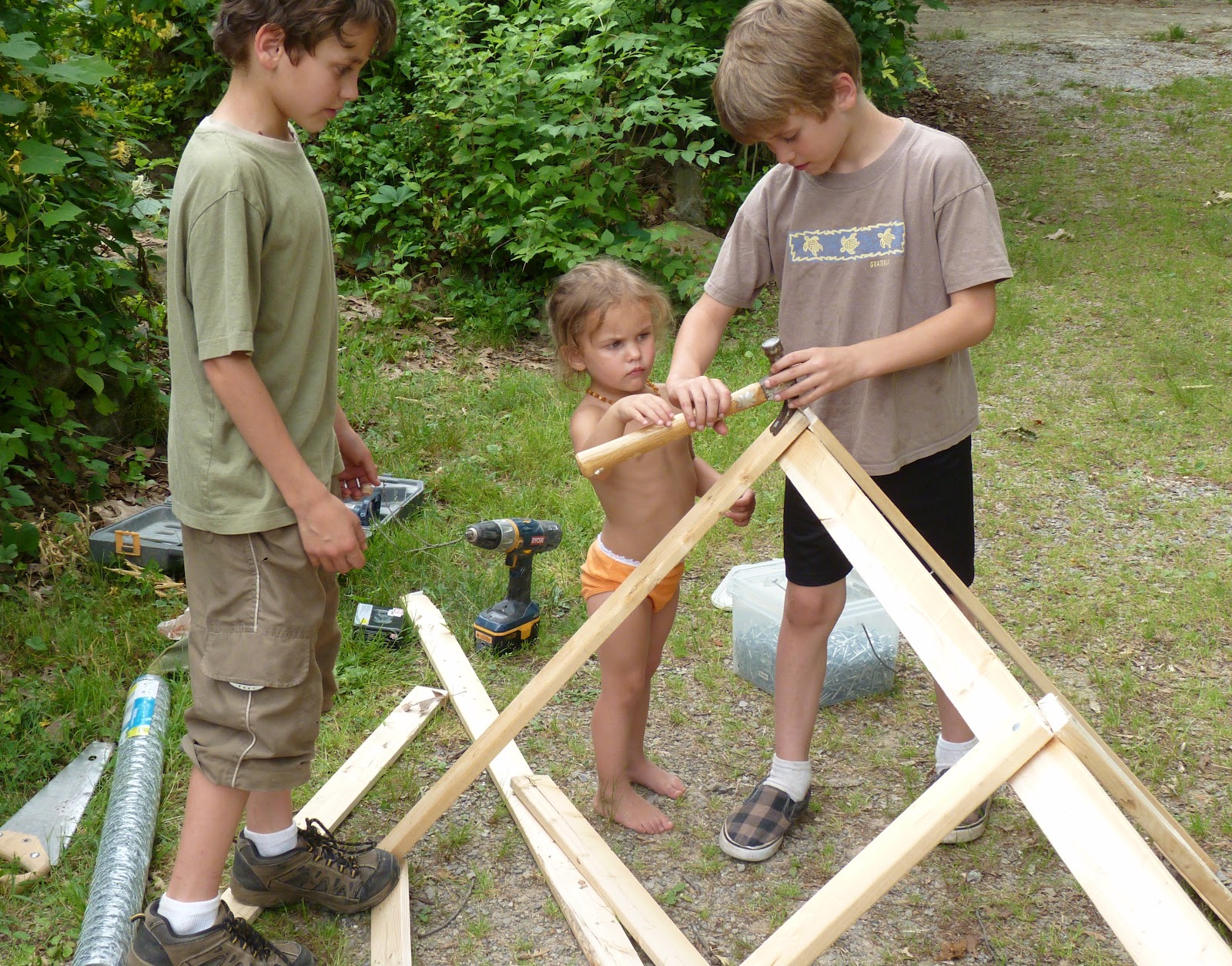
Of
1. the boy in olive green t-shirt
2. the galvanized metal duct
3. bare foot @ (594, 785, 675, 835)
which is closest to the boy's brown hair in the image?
the boy in olive green t-shirt

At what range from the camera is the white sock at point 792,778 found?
2.57 metres

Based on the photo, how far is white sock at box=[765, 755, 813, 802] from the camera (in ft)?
8.43

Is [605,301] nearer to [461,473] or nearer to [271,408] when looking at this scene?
[271,408]

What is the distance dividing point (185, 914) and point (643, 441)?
119 centimetres

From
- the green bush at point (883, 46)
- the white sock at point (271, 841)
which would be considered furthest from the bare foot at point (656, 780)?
the green bush at point (883, 46)

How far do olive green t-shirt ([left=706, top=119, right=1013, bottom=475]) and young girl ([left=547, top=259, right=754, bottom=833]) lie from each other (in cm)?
24

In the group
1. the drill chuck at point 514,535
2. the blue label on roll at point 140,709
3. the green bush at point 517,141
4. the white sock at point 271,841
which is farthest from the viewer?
Result: the green bush at point 517,141

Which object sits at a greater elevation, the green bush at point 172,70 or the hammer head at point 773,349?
the hammer head at point 773,349

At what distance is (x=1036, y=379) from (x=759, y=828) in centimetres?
371

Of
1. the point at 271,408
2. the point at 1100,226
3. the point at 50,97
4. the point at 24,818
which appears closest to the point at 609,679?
the point at 271,408

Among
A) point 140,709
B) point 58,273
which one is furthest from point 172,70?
point 140,709

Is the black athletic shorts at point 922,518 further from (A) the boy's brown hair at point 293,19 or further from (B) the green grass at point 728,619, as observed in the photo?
(A) the boy's brown hair at point 293,19

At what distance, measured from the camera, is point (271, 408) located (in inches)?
69.3

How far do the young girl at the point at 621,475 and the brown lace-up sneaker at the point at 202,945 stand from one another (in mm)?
838
